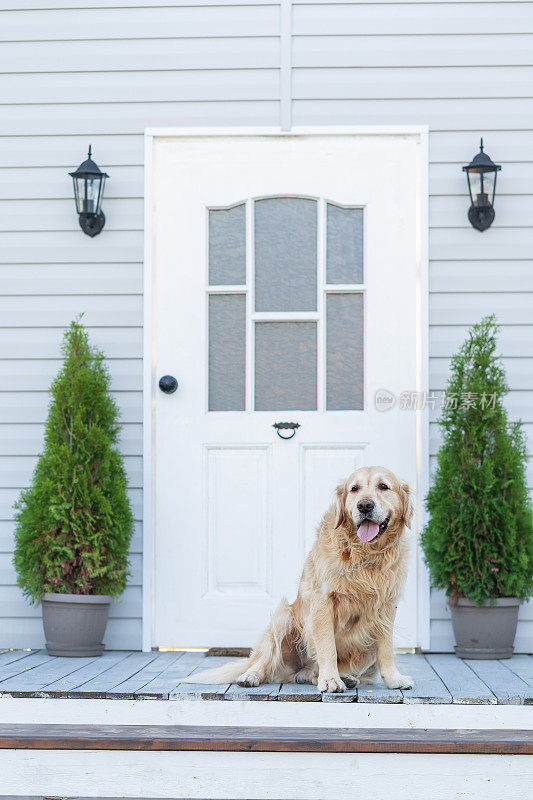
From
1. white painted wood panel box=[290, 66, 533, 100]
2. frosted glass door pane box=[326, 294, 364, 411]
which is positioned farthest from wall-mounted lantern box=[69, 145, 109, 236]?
frosted glass door pane box=[326, 294, 364, 411]

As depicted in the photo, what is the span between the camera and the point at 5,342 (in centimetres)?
457

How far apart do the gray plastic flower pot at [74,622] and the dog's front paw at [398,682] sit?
1.35 m

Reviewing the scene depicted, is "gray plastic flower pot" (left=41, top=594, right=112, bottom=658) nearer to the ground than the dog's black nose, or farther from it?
nearer to the ground

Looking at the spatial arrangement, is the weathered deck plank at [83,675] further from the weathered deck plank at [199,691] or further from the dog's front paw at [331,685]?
the dog's front paw at [331,685]

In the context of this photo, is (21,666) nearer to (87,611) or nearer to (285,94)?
(87,611)

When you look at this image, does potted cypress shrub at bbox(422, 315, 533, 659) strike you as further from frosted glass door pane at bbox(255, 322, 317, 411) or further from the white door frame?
frosted glass door pane at bbox(255, 322, 317, 411)

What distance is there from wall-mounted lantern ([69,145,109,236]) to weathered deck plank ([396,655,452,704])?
7.91ft

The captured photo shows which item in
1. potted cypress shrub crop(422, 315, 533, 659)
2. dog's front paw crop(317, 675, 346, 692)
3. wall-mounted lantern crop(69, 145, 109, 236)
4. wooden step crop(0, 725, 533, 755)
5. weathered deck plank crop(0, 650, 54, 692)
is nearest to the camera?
wooden step crop(0, 725, 533, 755)

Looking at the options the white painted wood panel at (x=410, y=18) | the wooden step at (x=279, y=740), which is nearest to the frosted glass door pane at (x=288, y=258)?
the white painted wood panel at (x=410, y=18)

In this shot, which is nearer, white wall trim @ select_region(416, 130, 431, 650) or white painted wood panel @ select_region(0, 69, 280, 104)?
white wall trim @ select_region(416, 130, 431, 650)

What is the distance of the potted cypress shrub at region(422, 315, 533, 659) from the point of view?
159 inches

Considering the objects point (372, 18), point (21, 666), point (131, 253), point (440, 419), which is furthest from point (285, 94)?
point (21, 666)

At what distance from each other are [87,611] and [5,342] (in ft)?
4.45

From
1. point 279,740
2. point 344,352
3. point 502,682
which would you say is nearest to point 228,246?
point 344,352
